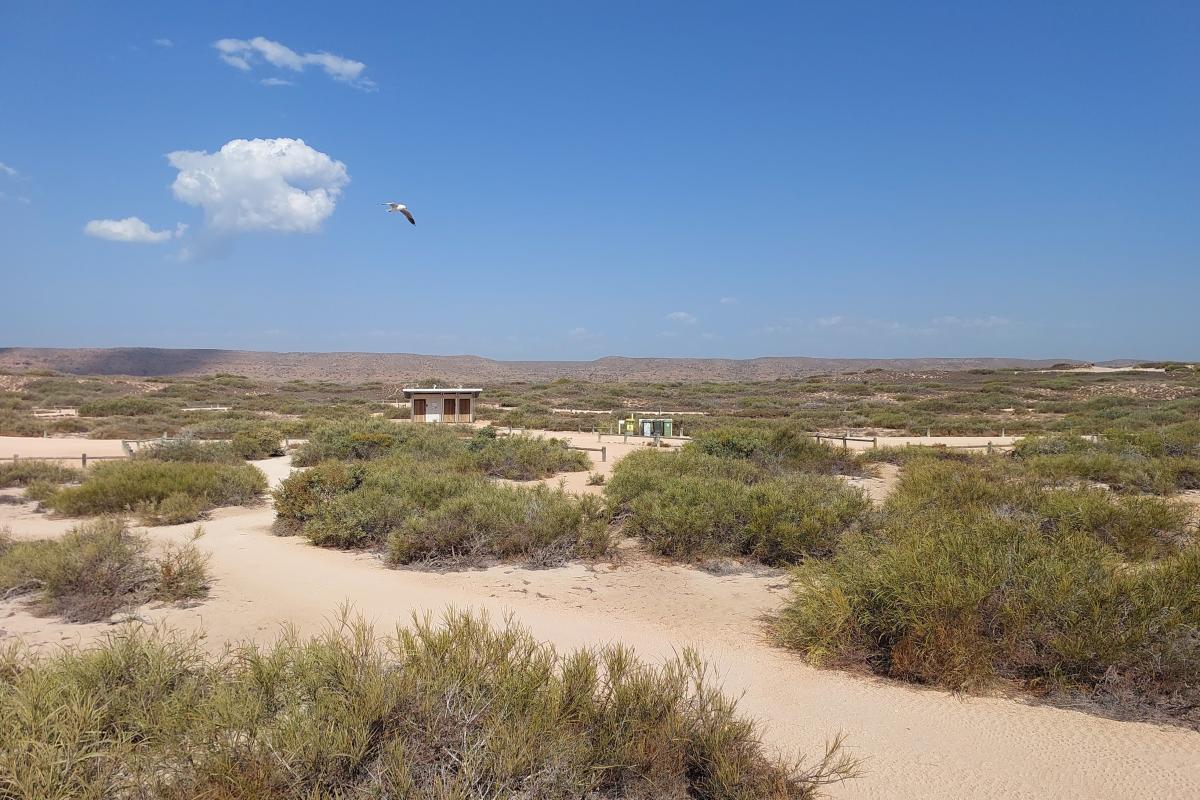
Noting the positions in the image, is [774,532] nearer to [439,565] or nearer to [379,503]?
[439,565]

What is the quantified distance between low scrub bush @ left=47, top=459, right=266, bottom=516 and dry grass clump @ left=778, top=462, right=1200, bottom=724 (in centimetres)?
1164

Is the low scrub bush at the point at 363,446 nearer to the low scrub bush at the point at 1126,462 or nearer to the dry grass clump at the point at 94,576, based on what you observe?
the dry grass clump at the point at 94,576

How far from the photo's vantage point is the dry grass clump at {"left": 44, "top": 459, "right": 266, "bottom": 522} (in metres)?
12.7

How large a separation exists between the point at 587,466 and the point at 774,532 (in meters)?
10.2

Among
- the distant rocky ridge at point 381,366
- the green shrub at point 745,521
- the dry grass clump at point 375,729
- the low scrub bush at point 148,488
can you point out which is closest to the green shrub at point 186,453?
the low scrub bush at point 148,488

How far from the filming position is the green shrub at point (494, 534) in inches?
387

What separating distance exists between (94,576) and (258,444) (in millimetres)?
15495

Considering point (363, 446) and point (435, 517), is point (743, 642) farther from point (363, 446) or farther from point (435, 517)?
point (363, 446)

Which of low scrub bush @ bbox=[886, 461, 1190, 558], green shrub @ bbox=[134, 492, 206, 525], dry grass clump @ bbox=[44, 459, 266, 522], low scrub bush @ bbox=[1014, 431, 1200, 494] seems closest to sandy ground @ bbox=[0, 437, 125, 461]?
dry grass clump @ bbox=[44, 459, 266, 522]

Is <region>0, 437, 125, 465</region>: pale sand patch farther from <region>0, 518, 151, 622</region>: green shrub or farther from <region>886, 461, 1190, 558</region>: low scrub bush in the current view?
<region>886, 461, 1190, 558</region>: low scrub bush

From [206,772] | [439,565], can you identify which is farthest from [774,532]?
[206,772]

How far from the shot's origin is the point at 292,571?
9.35 meters

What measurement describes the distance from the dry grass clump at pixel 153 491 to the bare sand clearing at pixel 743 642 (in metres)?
0.80

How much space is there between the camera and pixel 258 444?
2209 cm
